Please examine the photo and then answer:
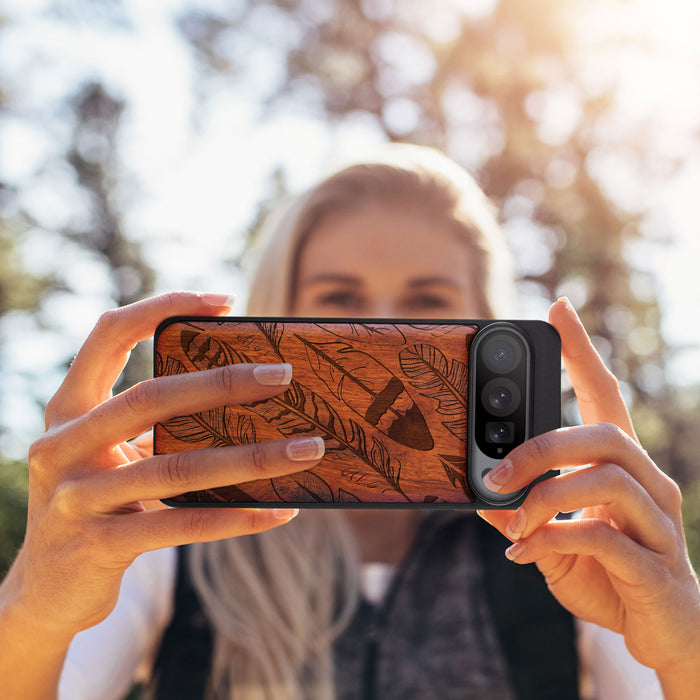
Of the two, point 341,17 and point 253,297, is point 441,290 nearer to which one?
point 253,297

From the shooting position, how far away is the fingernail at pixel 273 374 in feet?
4.09

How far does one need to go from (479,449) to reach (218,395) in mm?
611

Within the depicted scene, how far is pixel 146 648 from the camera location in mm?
2160

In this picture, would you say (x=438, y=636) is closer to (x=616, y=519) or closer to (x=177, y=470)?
(x=616, y=519)

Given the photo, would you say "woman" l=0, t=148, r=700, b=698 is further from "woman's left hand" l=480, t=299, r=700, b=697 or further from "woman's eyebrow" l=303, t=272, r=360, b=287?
"woman's eyebrow" l=303, t=272, r=360, b=287

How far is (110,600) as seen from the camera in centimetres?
136

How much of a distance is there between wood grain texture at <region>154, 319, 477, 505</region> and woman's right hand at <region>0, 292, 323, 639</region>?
82 millimetres

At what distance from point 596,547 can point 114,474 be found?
1018 mm

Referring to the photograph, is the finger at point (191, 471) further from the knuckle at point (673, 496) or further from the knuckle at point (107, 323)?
the knuckle at point (673, 496)

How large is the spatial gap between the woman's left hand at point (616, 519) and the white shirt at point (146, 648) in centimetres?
55

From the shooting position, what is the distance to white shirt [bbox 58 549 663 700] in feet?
5.72

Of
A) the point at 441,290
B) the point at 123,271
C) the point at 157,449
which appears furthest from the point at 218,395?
the point at 123,271

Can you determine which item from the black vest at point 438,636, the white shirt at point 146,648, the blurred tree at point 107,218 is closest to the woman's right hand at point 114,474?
the white shirt at point 146,648

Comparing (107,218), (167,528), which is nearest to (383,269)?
(167,528)
